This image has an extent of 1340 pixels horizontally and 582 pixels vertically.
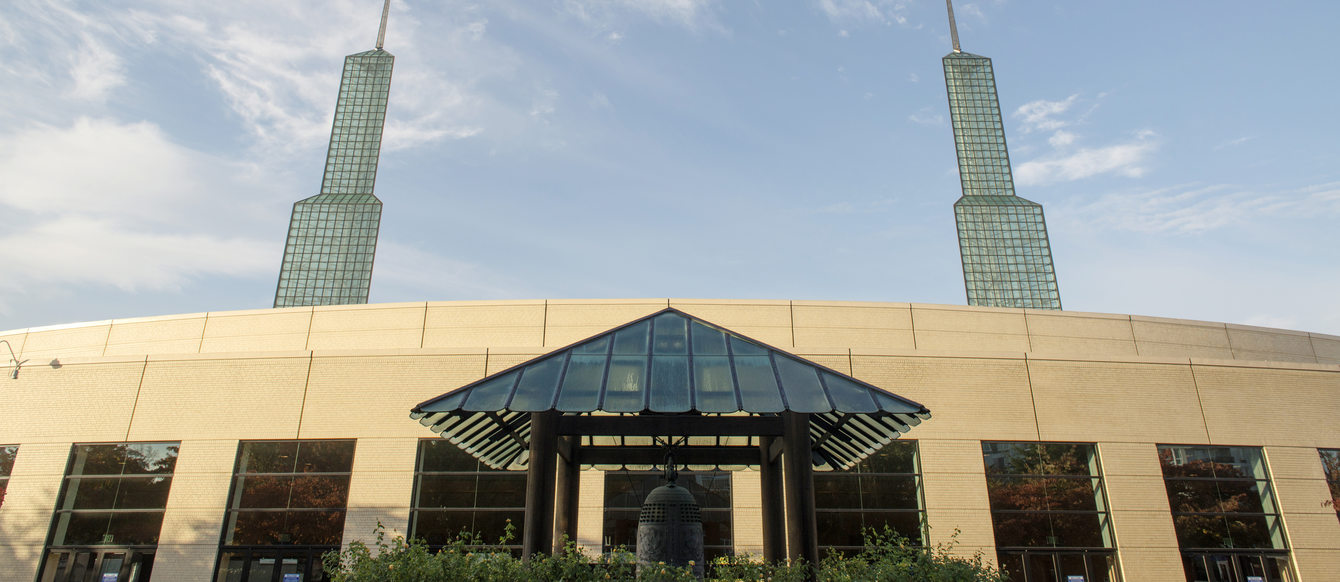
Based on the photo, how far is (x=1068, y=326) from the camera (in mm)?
25766

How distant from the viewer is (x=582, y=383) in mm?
9383

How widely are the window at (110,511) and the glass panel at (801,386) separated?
65.3 feet

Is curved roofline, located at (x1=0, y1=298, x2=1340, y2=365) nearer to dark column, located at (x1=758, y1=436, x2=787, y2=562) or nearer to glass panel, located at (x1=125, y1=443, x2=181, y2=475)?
glass panel, located at (x1=125, y1=443, x2=181, y2=475)

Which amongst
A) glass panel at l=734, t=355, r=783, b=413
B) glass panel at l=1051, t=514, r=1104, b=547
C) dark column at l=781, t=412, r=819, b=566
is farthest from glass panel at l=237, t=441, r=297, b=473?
glass panel at l=1051, t=514, r=1104, b=547

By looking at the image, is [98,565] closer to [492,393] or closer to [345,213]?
[492,393]

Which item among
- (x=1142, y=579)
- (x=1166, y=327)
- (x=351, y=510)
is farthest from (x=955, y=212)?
(x=351, y=510)

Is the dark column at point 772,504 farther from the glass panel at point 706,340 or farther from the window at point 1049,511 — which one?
the window at point 1049,511

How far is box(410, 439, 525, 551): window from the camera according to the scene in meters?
20.4

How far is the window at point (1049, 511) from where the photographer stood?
66.9 ft

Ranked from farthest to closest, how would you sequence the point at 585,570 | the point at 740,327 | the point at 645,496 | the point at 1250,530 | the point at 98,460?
the point at 740,327 < the point at 98,460 < the point at 1250,530 < the point at 645,496 < the point at 585,570

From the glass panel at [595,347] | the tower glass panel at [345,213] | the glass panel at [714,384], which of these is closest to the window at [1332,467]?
the glass panel at [595,347]

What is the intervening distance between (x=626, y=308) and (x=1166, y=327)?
1962 centimetres

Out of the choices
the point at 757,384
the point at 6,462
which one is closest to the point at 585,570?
the point at 757,384

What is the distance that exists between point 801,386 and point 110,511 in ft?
72.1
